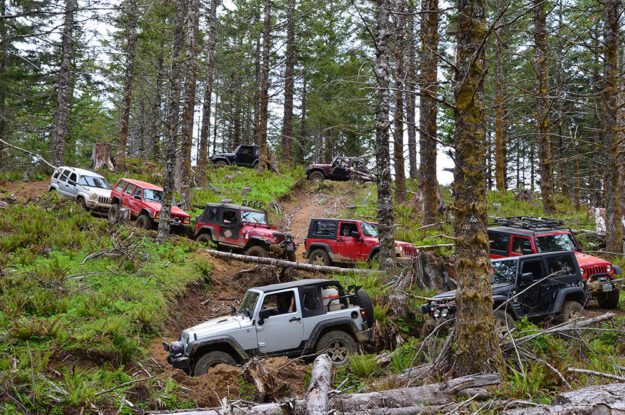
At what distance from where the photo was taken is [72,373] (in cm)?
665

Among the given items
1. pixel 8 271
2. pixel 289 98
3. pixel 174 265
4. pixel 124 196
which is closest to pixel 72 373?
pixel 8 271

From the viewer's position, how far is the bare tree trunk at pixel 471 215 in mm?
5109

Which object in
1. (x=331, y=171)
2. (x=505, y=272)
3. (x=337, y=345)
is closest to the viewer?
(x=337, y=345)

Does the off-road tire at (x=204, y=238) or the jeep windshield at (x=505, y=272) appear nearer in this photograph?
the jeep windshield at (x=505, y=272)

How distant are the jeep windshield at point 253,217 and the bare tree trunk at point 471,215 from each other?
11.0m

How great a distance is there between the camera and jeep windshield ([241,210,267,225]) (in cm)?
1570

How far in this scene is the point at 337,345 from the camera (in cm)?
848

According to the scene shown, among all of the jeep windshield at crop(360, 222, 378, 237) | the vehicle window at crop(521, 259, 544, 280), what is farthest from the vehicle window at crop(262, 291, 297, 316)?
the jeep windshield at crop(360, 222, 378, 237)

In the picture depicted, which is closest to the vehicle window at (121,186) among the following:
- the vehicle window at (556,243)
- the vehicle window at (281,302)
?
the vehicle window at (281,302)

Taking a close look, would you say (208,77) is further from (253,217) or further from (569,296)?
(569,296)

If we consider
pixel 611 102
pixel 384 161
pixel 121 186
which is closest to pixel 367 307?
pixel 384 161

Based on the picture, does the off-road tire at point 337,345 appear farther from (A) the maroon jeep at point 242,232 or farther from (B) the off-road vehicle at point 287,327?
(A) the maroon jeep at point 242,232

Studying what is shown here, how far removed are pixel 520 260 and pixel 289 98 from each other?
79.3ft

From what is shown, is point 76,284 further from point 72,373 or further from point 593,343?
point 593,343
